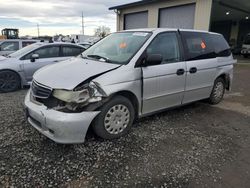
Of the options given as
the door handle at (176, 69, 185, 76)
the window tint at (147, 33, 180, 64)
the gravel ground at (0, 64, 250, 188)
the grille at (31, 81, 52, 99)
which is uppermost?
the window tint at (147, 33, 180, 64)

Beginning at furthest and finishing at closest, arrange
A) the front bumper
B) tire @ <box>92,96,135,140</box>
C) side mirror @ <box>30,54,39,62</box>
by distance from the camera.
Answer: side mirror @ <box>30,54,39,62</box>
tire @ <box>92,96,135,140</box>
the front bumper

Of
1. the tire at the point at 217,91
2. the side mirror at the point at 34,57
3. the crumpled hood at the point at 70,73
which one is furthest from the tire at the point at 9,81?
the tire at the point at 217,91

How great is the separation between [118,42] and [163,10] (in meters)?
11.7

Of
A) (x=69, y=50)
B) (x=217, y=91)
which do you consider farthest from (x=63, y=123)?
(x=69, y=50)

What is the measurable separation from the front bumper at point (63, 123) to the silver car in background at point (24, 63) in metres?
3.86

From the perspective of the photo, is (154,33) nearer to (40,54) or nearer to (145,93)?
(145,93)

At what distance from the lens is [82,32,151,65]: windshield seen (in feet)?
11.8

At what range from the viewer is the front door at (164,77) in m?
3.64

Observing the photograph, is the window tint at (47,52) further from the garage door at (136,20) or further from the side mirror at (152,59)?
the garage door at (136,20)

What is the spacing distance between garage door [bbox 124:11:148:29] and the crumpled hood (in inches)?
519

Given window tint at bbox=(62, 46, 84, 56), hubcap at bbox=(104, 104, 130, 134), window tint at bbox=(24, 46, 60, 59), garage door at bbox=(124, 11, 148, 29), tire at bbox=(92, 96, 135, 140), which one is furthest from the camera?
garage door at bbox=(124, 11, 148, 29)

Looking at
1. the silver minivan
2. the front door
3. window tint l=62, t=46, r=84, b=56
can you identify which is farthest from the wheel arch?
window tint l=62, t=46, r=84, b=56

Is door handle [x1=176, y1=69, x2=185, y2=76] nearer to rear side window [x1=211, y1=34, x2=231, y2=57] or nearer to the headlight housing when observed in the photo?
rear side window [x1=211, y1=34, x2=231, y2=57]

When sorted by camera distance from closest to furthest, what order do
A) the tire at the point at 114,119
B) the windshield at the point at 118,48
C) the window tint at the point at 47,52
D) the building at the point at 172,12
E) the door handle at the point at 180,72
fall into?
the tire at the point at 114,119, the windshield at the point at 118,48, the door handle at the point at 180,72, the window tint at the point at 47,52, the building at the point at 172,12
